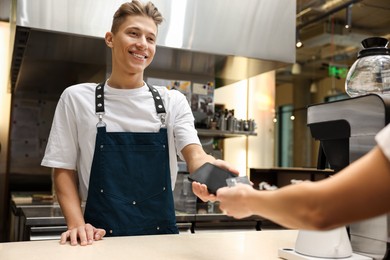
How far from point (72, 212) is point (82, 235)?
220mm

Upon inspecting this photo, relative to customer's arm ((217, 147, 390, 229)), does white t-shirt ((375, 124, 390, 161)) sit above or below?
above

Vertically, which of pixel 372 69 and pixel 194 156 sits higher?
pixel 372 69

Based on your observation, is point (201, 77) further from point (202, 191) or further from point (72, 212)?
point (202, 191)

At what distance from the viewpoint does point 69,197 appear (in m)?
1.64

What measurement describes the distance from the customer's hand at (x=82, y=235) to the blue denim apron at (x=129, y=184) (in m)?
0.22

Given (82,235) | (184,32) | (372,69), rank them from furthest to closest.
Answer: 1. (184,32)
2. (372,69)
3. (82,235)

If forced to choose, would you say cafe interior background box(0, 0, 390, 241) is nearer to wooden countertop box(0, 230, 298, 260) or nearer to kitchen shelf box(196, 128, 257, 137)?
kitchen shelf box(196, 128, 257, 137)

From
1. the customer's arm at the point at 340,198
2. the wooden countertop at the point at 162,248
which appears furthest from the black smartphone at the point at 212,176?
the customer's arm at the point at 340,198

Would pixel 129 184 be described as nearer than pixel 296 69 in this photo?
Yes

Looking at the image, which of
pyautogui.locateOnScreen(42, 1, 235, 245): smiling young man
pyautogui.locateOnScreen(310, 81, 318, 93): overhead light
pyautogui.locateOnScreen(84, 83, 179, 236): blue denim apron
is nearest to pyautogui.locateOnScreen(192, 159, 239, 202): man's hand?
pyautogui.locateOnScreen(42, 1, 235, 245): smiling young man

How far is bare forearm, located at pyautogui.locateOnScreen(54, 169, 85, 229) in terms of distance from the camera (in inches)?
61.5

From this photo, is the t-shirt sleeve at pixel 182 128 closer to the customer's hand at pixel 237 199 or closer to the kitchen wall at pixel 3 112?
the customer's hand at pixel 237 199

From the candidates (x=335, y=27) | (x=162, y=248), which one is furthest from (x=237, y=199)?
(x=335, y=27)

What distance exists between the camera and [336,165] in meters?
1.48
